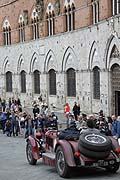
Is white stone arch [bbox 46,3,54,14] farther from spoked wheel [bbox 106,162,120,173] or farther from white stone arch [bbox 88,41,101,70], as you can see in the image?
spoked wheel [bbox 106,162,120,173]

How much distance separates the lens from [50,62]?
38.4 meters

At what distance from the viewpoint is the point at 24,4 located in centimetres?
4222

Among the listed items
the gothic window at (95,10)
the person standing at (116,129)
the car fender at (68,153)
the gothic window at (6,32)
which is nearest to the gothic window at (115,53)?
the gothic window at (95,10)

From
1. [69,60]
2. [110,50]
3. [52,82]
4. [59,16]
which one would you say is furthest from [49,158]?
[52,82]

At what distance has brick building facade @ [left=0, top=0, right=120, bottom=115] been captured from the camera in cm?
2761

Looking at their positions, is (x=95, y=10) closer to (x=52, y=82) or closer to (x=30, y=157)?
(x=52, y=82)

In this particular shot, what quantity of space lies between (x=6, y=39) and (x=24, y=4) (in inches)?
246

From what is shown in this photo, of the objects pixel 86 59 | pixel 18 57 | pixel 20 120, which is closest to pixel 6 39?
pixel 18 57

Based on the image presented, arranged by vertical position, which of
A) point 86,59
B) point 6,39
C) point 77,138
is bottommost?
point 77,138

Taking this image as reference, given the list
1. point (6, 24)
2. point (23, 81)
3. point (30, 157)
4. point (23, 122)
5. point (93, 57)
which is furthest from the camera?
point (6, 24)

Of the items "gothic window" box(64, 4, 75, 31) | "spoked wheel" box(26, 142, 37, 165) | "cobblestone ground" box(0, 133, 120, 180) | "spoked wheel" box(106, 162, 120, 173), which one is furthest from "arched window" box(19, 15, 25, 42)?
"spoked wheel" box(106, 162, 120, 173)

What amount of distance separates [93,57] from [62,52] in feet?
18.6

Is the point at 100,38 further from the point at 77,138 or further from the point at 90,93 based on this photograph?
the point at 77,138

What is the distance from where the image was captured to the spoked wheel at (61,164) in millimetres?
12586
